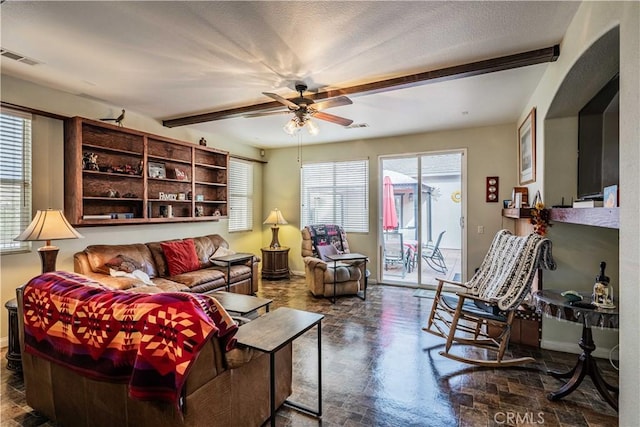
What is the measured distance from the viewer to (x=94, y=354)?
163cm

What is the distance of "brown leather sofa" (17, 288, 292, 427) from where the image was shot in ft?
5.05

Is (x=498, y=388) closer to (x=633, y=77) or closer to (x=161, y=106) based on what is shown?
(x=633, y=77)

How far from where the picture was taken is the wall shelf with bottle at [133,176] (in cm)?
362

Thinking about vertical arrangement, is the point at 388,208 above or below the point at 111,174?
below

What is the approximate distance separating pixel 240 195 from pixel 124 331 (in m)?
5.08

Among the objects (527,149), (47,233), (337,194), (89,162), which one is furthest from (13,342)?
(527,149)

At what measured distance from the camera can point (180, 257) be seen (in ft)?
14.5

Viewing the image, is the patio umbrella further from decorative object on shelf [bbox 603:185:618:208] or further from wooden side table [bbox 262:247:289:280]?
decorative object on shelf [bbox 603:185:618:208]

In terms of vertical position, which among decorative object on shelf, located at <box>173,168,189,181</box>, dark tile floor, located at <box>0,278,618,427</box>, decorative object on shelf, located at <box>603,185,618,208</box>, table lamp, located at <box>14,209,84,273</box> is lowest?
dark tile floor, located at <box>0,278,618,427</box>

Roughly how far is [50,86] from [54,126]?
43cm

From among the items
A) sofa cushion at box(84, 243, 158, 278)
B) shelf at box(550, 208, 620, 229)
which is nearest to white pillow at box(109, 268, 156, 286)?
sofa cushion at box(84, 243, 158, 278)

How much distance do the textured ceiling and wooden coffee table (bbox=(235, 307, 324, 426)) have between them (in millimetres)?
2076

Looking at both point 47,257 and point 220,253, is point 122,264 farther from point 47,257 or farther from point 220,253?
point 220,253

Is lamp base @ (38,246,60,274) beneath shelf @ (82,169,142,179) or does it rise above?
beneath
